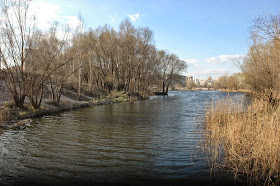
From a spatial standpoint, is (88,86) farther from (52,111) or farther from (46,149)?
(46,149)

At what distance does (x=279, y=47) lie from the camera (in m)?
12.2

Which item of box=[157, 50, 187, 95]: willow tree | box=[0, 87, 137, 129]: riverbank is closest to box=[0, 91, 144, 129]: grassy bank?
box=[0, 87, 137, 129]: riverbank

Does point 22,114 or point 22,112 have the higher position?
point 22,112

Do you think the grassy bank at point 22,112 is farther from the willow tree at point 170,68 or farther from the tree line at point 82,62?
the willow tree at point 170,68

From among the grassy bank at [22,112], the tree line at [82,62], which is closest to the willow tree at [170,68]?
the tree line at [82,62]

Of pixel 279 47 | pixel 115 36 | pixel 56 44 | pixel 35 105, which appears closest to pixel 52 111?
pixel 35 105

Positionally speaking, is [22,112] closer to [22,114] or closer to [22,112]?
[22,112]

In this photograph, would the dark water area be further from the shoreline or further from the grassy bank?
the grassy bank

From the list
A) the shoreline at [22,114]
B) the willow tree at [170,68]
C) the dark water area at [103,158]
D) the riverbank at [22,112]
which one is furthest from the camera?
the willow tree at [170,68]

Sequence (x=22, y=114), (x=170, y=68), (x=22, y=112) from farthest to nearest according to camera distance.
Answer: (x=170, y=68)
(x=22, y=112)
(x=22, y=114)

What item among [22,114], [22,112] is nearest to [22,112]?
[22,112]

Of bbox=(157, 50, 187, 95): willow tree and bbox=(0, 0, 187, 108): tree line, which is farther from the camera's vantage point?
bbox=(157, 50, 187, 95): willow tree

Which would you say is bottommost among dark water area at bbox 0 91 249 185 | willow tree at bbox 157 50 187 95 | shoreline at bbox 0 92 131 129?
dark water area at bbox 0 91 249 185

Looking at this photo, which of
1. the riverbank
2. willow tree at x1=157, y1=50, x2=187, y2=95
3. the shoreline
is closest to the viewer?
the shoreline
